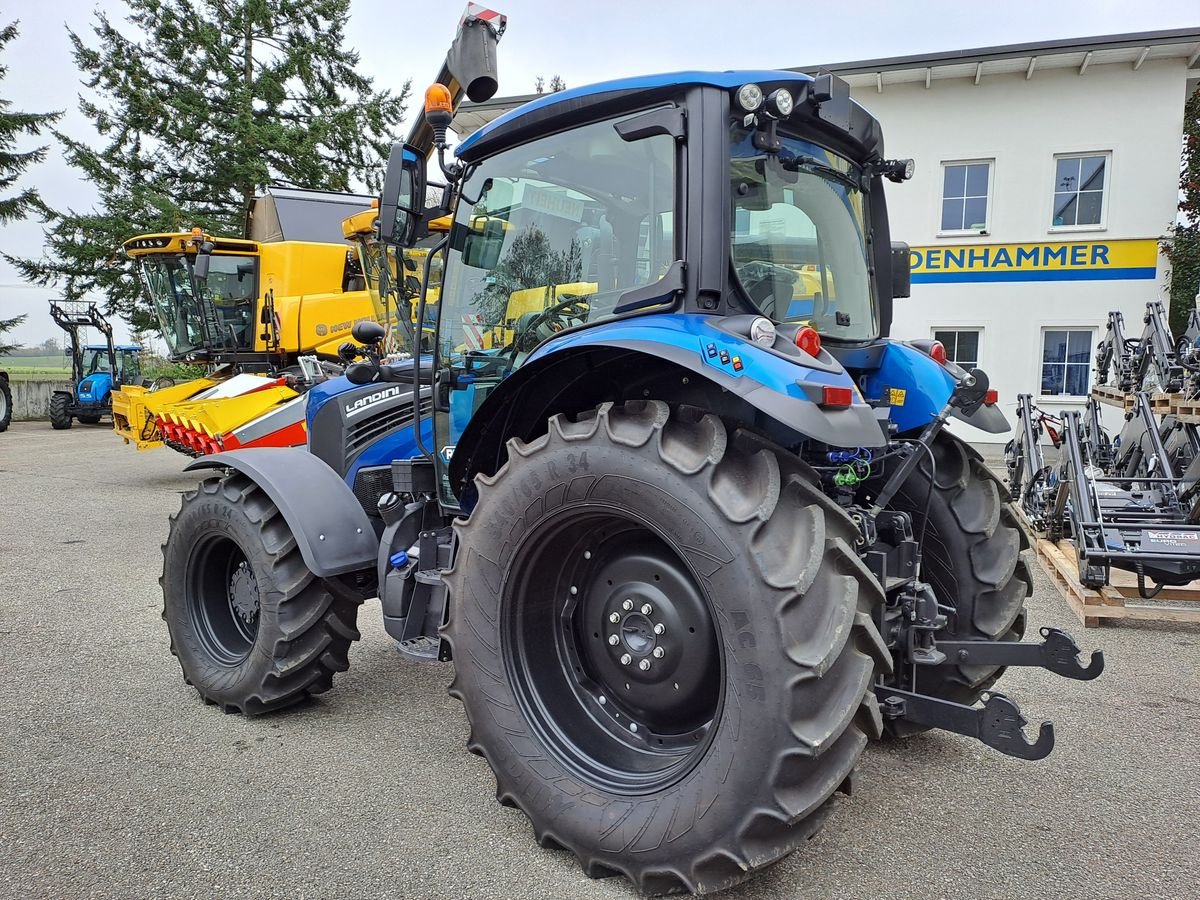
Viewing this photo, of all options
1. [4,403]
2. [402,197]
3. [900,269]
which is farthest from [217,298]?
[900,269]

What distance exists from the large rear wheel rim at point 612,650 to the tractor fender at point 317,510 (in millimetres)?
1102

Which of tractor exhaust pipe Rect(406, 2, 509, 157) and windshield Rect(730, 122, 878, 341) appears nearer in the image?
windshield Rect(730, 122, 878, 341)

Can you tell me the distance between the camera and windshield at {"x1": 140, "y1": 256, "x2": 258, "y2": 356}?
1219 centimetres

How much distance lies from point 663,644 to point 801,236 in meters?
1.45

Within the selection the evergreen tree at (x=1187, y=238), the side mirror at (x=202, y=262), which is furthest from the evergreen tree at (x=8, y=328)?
the evergreen tree at (x=1187, y=238)

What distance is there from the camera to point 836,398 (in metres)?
2.19

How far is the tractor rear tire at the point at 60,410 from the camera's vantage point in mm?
19625

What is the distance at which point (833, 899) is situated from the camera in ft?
7.76

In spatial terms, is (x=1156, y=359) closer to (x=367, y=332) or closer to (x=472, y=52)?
(x=472, y=52)

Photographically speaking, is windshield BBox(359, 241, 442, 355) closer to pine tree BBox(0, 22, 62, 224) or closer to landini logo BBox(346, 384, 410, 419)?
landini logo BBox(346, 384, 410, 419)

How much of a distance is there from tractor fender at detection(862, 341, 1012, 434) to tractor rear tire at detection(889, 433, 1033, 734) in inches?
9.0

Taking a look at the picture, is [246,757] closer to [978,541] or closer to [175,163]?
[978,541]

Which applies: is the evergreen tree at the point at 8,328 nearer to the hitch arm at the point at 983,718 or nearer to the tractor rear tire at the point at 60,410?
the tractor rear tire at the point at 60,410

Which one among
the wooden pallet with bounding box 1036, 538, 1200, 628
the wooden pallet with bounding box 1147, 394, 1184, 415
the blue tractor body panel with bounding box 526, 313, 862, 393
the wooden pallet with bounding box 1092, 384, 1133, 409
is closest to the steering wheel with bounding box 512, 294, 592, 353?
the blue tractor body panel with bounding box 526, 313, 862, 393
